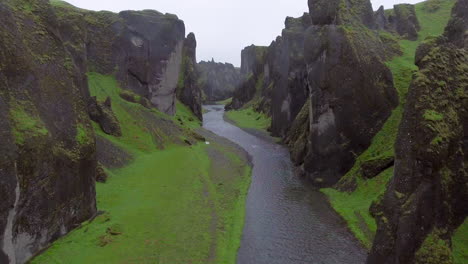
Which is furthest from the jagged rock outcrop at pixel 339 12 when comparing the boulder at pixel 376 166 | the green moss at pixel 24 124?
the green moss at pixel 24 124

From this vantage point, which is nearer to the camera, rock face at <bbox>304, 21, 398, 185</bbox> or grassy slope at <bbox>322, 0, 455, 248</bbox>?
grassy slope at <bbox>322, 0, 455, 248</bbox>

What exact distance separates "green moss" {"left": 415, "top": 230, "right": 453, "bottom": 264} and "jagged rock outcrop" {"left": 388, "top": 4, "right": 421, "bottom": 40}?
58955 mm

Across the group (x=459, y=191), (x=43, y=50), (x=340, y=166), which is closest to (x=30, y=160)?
(x=43, y=50)

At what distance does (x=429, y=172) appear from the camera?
1020 inches

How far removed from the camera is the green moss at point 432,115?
88.0 ft

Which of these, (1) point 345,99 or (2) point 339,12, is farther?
(2) point 339,12

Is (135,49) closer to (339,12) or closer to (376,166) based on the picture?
(339,12)

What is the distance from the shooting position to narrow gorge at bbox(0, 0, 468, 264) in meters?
26.9

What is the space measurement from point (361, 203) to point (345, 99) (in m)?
16.3

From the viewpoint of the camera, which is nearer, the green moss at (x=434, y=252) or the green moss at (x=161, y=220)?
the green moss at (x=434, y=252)

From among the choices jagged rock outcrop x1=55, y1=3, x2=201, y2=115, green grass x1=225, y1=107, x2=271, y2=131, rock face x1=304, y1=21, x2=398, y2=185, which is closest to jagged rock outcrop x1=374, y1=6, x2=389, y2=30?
rock face x1=304, y1=21, x2=398, y2=185

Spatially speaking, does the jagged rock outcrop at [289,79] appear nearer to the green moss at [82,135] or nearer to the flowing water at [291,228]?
the flowing water at [291,228]

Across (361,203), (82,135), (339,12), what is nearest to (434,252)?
(361,203)

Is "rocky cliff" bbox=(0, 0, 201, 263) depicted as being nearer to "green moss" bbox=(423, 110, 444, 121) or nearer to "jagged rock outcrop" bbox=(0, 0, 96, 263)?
"jagged rock outcrop" bbox=(0, 0, 96, 263)
